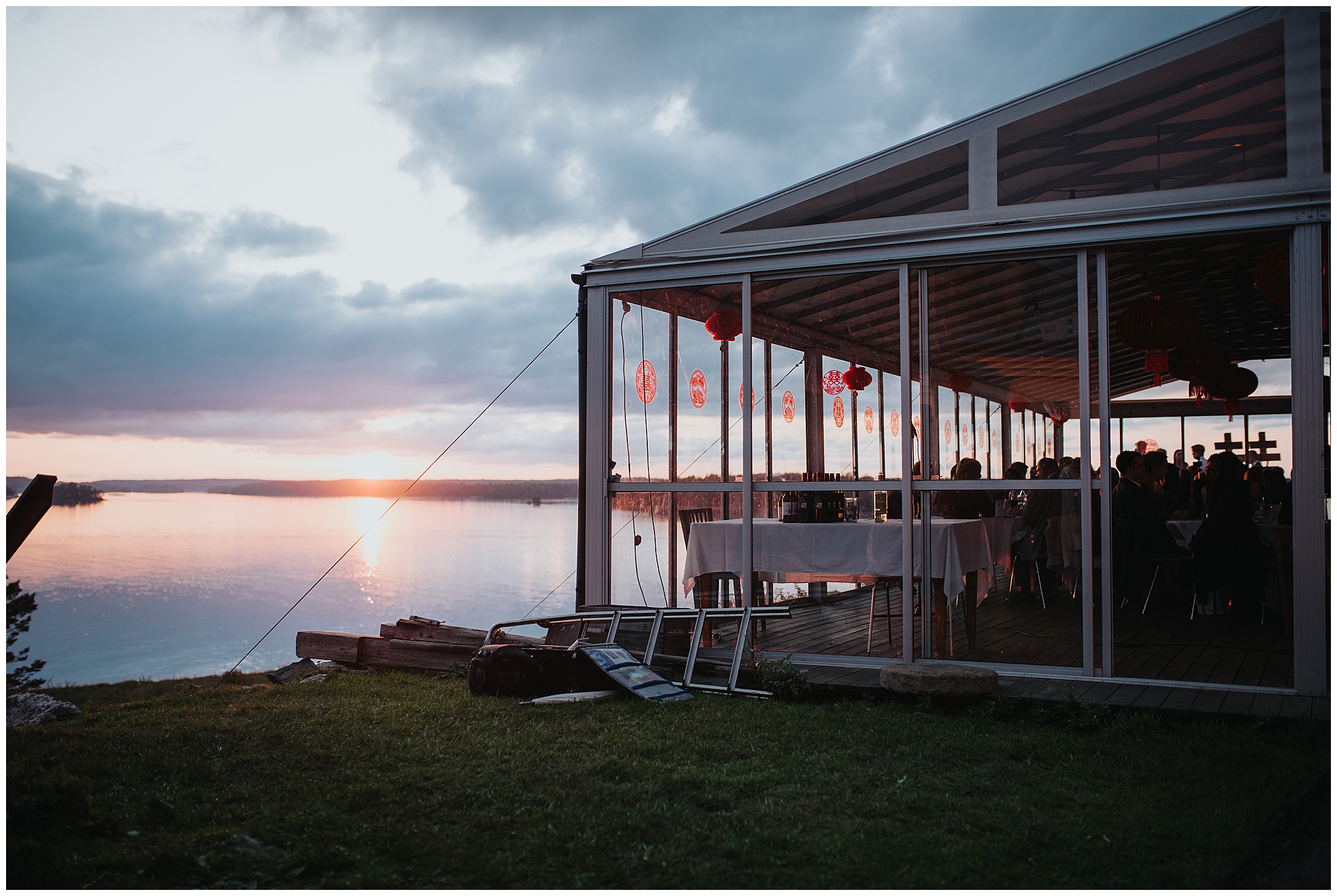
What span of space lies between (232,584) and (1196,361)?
21001 mm

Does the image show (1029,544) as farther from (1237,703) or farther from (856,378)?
(856,378)

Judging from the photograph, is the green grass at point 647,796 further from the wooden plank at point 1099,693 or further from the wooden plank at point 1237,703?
the wooden plank at point 1099,693

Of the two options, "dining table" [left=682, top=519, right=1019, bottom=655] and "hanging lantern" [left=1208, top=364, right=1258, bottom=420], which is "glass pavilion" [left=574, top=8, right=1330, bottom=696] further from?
"hanging lantern" [left=1208, top=364, right=1258, bottom=420]

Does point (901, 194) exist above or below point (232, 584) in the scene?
above

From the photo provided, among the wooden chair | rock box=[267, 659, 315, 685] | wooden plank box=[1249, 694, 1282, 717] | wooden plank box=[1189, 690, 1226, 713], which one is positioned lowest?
rock box=[267, 659, 315, 685]

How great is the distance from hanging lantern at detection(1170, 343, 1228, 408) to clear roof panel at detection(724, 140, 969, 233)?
3119mm

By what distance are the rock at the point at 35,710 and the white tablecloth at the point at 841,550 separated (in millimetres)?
4002

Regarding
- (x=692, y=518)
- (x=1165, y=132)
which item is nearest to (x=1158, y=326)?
(x=1165, y=132)

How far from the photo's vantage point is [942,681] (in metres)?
4.73

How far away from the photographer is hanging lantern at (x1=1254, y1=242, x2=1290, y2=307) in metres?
4.75

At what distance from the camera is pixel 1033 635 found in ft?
18.0

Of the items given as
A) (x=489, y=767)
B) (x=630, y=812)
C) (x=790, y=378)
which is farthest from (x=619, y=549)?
(x=630, y=812)

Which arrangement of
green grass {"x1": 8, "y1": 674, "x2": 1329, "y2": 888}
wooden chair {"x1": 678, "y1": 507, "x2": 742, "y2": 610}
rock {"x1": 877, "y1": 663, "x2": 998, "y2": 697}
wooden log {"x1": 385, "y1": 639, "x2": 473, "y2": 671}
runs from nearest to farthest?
green grass {"x1": 8, "y1": 674, "x2": 1329, "y2": 888}
rock {"x1": 877, "y1": 663, "x2": 998, "y2": 697}
wooden chair {"x1": 678, "y1": 507, "x2": 742, "y2": 610}
wooden log {"x1": 385, "y1": 639, "x2": 473, "y2": 671}

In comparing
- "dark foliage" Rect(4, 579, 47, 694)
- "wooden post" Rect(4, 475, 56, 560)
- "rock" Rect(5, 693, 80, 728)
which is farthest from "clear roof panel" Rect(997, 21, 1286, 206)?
"dark foliage" Rect(4, 579, 47, 694)
